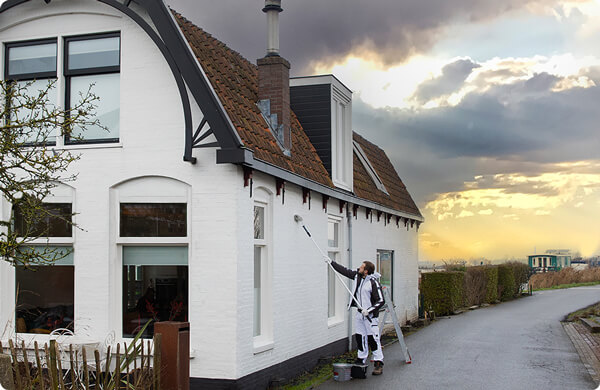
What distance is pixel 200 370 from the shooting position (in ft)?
32.8

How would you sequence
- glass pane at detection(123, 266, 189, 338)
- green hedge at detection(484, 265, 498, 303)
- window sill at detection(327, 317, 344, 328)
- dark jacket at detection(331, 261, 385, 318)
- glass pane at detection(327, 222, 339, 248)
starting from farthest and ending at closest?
green hedge at detection(484, 265, 498, 303)
glass pane at detection(327, 222, 339, 248)
window sill at detection(327, 317, 344, 328)
dark jacket at detection(331, 261, 385, 318)
glass pane at detection(123, 266, 189, 338)

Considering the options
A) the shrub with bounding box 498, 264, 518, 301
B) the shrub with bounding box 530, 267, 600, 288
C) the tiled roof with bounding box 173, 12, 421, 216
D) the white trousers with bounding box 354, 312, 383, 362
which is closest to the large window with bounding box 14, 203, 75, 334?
the tiled roof with bounding box 173, 12, 421, 216

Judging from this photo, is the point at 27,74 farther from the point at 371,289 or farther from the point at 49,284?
the point at 371,289

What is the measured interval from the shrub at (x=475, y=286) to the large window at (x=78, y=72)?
2009cm

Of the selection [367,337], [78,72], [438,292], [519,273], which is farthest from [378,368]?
[519,273]

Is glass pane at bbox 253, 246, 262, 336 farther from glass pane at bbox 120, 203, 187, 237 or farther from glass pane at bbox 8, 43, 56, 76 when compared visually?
glass pane at bbox 8, 43, 56, 76

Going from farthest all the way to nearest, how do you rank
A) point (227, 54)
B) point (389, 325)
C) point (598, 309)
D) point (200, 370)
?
point (598, 309) → point (389, 325) → point (227, 54) → point (200, 370)

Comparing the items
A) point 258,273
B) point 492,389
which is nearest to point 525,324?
point 492,389

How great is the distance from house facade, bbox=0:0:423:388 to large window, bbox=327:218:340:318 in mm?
1985

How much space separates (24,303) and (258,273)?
4007 millimetres

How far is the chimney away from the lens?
12.7m

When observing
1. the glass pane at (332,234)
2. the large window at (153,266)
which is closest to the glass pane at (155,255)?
the large window at (153,266)

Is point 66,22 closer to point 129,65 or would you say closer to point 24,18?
point 24,18

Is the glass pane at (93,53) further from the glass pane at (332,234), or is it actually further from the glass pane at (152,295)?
the glass pane at (332,234)
